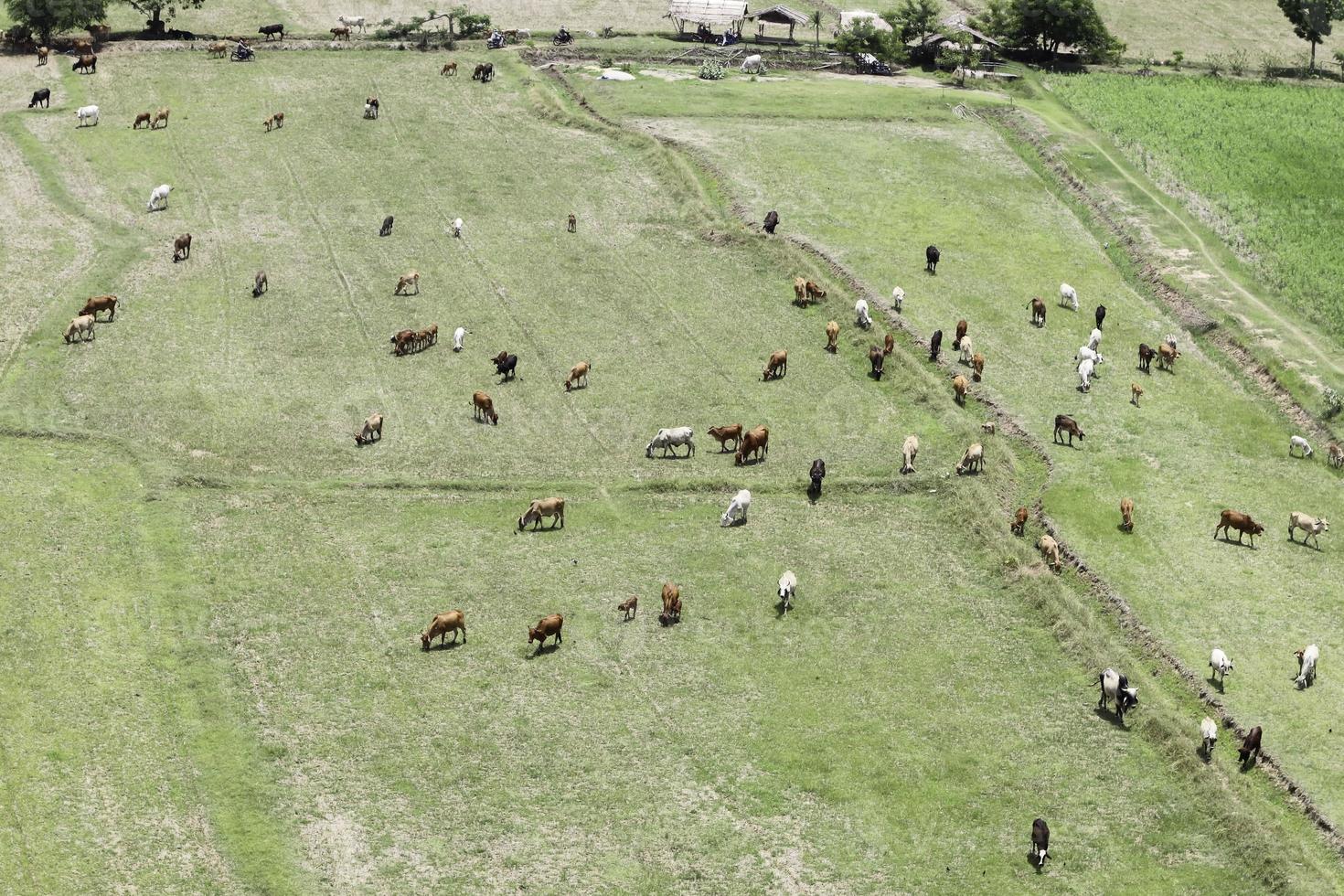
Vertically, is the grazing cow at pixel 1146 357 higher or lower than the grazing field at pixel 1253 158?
lower

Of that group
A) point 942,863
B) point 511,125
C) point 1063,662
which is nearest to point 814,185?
point 511,125

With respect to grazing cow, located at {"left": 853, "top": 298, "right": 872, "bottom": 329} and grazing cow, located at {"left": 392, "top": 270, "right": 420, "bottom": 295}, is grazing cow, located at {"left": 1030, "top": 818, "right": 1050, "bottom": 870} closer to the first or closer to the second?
grazing cow, located at {"left": 853, "top": 298, "right": 872, "bottom": 329}

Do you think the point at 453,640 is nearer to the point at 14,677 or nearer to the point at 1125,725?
the point at 14,677

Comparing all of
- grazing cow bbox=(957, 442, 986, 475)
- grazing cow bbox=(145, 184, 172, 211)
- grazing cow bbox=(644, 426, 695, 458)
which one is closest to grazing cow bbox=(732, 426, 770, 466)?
grazing cow bbox=(644, 426, 695, 458)

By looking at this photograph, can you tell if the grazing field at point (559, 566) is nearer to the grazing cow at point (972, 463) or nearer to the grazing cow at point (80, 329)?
the grazing cow at point (972, 463)

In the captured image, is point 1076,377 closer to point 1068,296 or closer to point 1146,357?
point 1146,357

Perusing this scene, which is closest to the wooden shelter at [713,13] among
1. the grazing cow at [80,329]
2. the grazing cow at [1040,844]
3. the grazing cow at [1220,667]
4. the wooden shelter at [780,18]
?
the wooden shelter at [780,18]

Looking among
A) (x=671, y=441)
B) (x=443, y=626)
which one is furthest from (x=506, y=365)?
(x=443, y=626)
